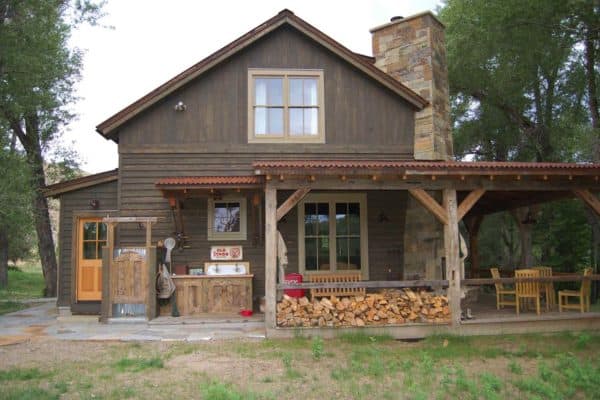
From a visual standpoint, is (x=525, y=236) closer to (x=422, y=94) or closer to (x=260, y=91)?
(x=422, y=94)

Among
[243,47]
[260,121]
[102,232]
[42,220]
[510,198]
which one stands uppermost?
[243,47]

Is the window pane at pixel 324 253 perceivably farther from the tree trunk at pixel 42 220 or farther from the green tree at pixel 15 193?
the tree trunk at pixel 42 220

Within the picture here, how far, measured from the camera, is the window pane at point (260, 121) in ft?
38.5

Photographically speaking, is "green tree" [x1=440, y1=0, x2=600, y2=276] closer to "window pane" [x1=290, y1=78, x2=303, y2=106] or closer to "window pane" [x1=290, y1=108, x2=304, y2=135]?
"window pane" [x1=290, y1=78, x2=303, y2=106]

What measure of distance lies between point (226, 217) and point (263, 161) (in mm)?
1536

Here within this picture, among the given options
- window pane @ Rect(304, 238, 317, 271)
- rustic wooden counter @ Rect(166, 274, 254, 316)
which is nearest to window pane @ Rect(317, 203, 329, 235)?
window pane @ Rect(304, 238, 317, 271)

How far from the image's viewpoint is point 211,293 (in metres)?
10.6

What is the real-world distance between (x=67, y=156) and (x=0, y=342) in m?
13.3

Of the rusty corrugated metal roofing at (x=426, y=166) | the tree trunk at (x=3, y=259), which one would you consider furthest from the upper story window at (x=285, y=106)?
the tree trunk at (x=3, y=259)

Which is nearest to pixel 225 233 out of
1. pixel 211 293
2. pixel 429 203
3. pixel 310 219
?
pixel 211 293

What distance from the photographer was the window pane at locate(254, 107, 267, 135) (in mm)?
11727

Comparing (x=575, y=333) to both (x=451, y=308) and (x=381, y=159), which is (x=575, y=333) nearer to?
(x=451, y=308)

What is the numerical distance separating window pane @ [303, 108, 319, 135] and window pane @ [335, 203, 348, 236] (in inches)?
70.4

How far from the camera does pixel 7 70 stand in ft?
45.6
